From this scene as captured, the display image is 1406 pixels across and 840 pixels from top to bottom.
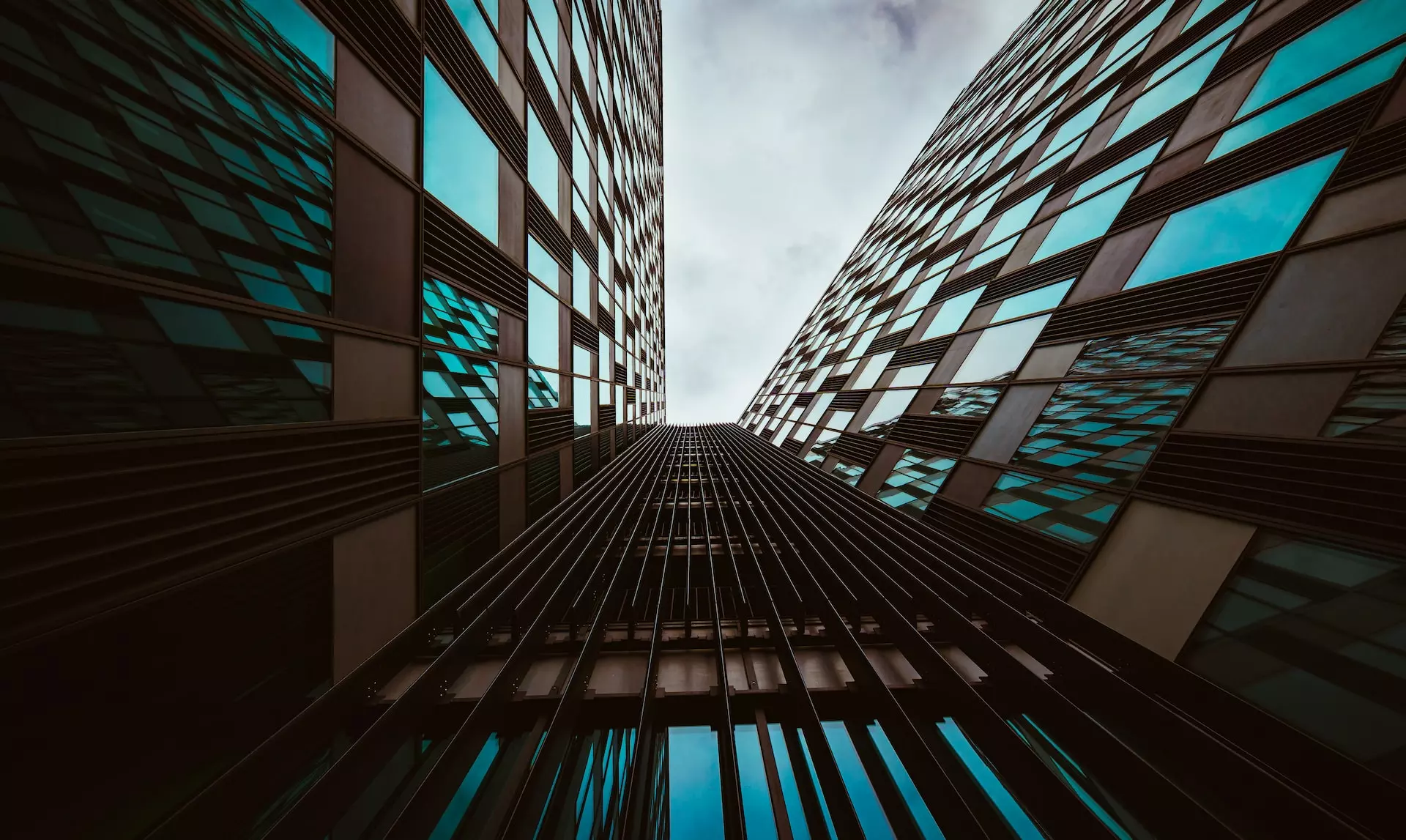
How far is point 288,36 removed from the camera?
10.9 feet

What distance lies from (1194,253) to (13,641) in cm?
1081

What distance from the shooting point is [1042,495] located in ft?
18.7

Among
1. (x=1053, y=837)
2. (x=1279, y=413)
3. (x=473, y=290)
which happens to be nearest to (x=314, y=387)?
(x=473, y=290)

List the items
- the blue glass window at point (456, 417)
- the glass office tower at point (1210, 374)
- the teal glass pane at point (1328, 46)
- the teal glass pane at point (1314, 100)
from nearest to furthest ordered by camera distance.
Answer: the glass office tower at point (1210, 374) < the blue glass window at point (456, 417) < the teal glass pane at point (1314, 100) < the teal glass pane at point (1328, 46)

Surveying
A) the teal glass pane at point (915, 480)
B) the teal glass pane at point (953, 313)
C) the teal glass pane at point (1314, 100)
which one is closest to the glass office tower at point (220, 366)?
the teal glass pane at point (915, 480)

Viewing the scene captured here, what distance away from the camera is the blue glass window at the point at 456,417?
452 centimetres

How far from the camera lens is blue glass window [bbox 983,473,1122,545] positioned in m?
5.04

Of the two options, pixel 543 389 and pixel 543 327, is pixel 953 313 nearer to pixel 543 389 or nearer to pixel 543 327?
pixel 543 327

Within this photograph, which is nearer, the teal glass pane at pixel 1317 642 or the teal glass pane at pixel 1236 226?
the teal glass pane at pixel 1317 642

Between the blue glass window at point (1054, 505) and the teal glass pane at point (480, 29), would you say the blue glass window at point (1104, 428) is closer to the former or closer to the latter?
the blue glass window at point (1054, 505)

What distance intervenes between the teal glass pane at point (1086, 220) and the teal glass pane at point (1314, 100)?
1123 mm

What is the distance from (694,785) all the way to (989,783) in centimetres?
215

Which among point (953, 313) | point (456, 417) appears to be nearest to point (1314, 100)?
point (953, 313)

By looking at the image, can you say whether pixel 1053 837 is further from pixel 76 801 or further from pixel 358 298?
pixel 358 298
